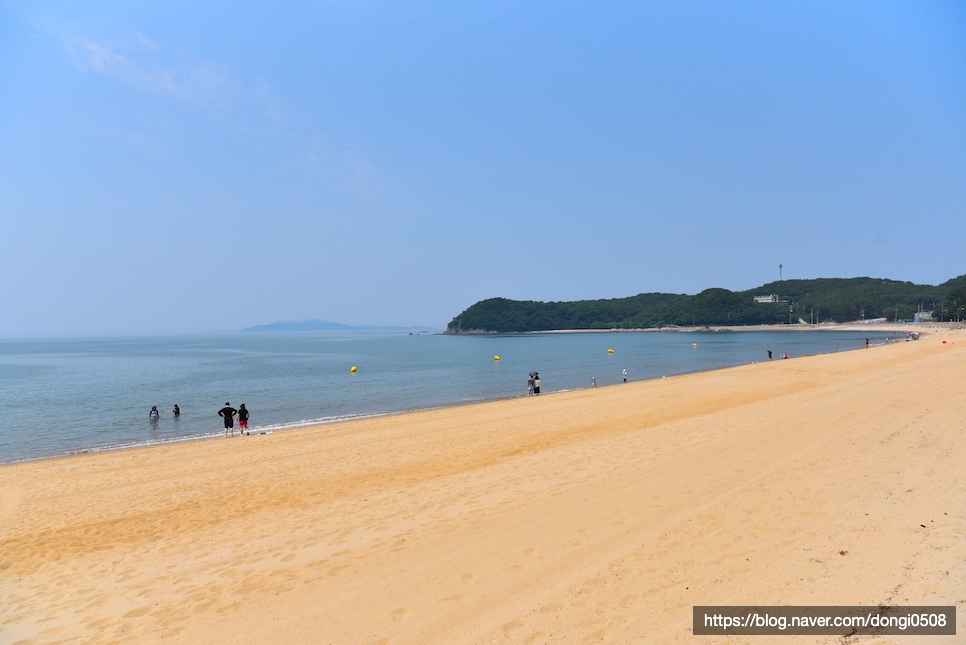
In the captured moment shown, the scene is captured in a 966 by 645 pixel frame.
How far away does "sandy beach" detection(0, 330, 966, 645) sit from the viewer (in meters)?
4.94

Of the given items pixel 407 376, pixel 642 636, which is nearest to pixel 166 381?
pixel 407 376

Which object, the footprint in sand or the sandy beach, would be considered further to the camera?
the sandy beach

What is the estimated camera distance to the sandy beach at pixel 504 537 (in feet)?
16.2

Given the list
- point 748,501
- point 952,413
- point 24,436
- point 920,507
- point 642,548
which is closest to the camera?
point 642,548

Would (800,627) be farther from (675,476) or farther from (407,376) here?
(407,376)

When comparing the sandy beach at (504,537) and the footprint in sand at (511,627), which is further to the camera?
the sandy beach at (504,537)

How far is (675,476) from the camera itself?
8.97m

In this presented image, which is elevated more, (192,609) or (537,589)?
(537,589)

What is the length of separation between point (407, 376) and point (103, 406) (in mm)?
23511

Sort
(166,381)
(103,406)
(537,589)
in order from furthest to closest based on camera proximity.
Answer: (166,381), (103,406), (537,589)

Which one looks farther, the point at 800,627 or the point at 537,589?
the point at 537,589

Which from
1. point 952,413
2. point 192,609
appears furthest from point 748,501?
point 952,413

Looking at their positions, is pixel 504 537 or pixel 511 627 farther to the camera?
pixel 504 537

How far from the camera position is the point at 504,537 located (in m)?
6.75
